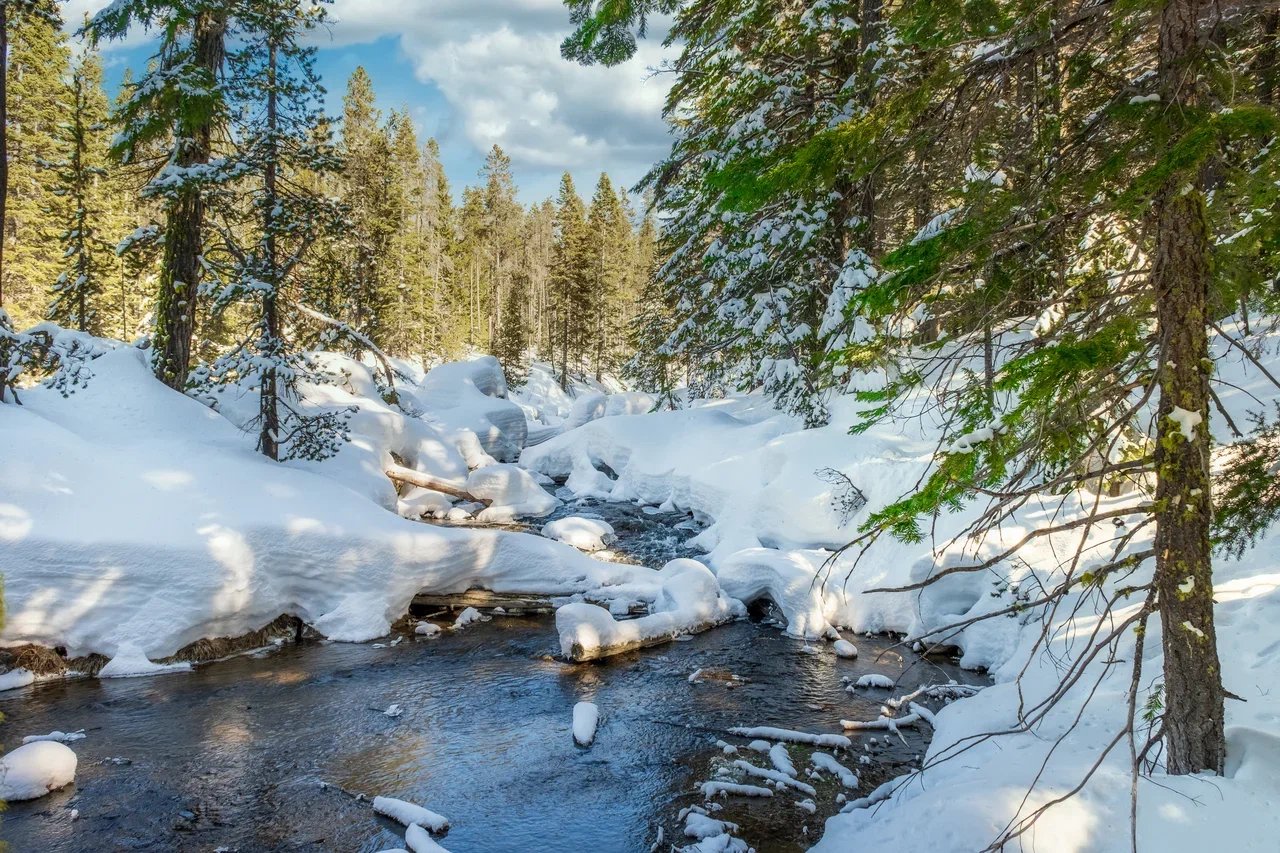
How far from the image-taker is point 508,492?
61.3 feet

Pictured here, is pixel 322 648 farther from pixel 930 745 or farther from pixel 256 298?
pixel 930 745

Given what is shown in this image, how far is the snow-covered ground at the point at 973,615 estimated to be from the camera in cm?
352

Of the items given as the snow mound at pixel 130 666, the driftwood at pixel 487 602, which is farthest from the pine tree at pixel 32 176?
the driftwood at pixel 487 602

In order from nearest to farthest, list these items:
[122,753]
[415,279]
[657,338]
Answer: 1. [122,753]
2. [657,338]
3. [415,279]

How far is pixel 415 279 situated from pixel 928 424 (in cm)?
3271

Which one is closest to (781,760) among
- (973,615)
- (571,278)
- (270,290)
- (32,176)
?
(973,615)

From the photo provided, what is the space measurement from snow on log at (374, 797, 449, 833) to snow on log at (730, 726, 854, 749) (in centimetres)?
308

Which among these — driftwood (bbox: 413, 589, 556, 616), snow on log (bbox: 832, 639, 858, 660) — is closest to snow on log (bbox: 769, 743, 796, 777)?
snow on log (bbox: 832, 639, 858, 660)

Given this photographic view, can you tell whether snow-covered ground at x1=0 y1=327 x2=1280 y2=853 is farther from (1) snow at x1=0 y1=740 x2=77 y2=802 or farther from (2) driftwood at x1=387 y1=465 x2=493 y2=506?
(1) snow at x1=0 y1=740 x2=77 y2=802

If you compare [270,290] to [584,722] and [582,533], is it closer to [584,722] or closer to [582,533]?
[582,533]

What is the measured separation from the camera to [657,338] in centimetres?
2320

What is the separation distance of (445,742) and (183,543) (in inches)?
181

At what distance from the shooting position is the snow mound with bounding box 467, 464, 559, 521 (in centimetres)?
1839

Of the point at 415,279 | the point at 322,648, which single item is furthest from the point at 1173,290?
the point at 415,279
